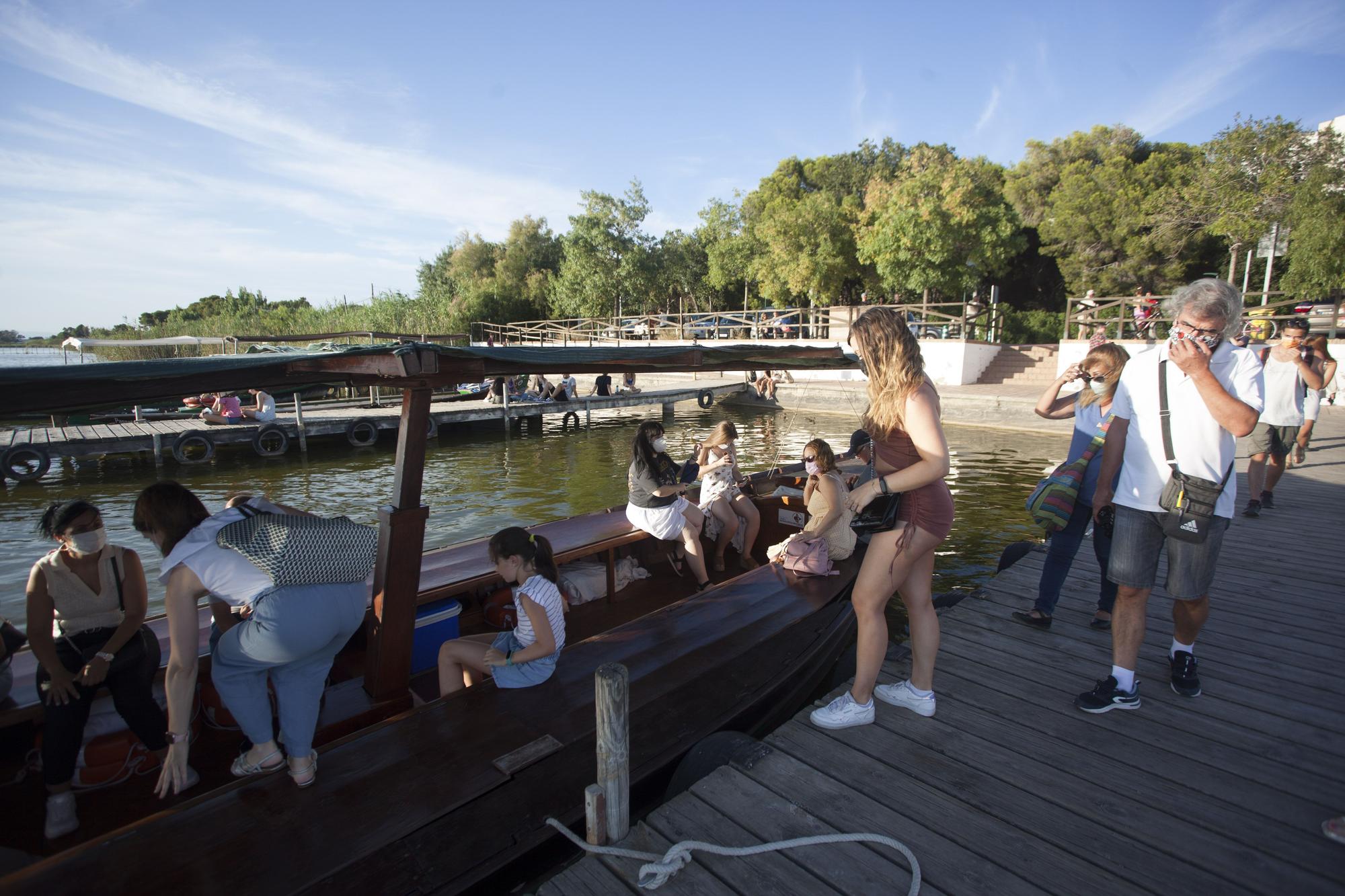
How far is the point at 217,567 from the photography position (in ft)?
7.79

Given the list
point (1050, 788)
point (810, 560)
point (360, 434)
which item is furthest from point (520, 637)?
point (360, 434)

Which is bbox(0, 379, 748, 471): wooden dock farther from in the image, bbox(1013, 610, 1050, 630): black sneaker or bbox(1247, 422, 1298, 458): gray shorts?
bbox(1247, 422, 1298, 458): gray shorts

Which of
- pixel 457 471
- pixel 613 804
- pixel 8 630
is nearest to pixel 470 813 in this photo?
pixel 613 804

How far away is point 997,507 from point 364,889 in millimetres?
10367

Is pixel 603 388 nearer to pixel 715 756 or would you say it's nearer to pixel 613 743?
pixel 715 756

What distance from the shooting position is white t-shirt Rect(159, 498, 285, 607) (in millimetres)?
2361

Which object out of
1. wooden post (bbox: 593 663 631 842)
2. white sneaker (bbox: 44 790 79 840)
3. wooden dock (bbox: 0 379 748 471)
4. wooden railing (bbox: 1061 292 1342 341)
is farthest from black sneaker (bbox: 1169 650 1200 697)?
wooden dock (bbox: 0 379 748 471)

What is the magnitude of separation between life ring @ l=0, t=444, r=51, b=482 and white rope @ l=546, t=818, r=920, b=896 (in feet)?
52.3

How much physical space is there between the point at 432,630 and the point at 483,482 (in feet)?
31.8

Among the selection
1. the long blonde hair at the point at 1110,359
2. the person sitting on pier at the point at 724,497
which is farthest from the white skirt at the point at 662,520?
the long blonde hair at the point at 1110,359

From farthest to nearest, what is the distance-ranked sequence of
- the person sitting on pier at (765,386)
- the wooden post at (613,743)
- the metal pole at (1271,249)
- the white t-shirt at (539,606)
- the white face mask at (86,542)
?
the person sitting on pier at (765,386) < the metal pole at (1271,249) < the white t-shirt at (539,606) < the white face mask at (86,542) < the wooden post at (613,743)

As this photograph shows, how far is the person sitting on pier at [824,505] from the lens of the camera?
5012mm

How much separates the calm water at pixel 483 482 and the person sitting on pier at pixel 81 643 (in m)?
5.50

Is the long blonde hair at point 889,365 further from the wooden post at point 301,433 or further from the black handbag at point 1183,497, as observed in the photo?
the wooden post at point 301,433
